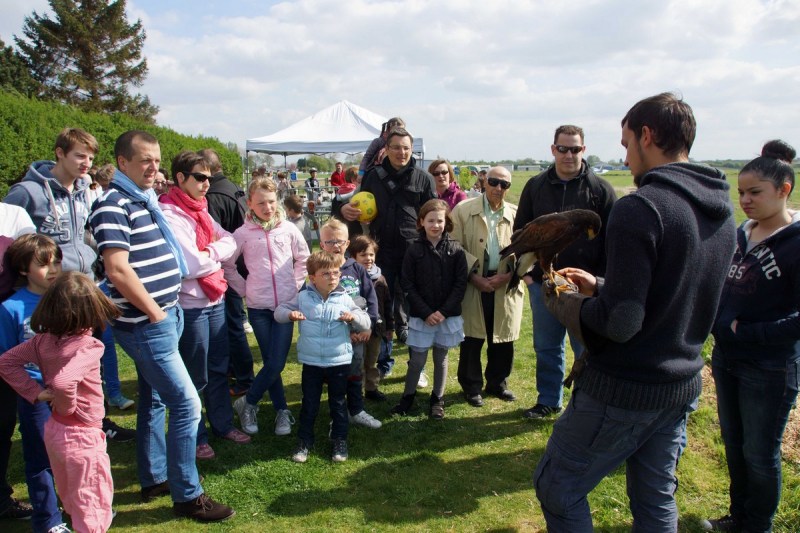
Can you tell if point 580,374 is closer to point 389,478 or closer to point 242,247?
point 389,478

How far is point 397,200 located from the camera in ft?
17.5

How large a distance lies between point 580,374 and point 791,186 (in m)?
1.98

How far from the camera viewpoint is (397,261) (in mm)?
5457

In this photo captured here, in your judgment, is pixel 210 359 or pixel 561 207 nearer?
pixel 210 359

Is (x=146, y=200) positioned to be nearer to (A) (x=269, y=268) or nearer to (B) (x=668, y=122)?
(A) (x=269, y=268)

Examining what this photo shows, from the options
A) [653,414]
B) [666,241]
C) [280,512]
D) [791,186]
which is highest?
[791,186]

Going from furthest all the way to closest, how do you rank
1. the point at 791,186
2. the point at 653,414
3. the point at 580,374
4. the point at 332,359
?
1. the point at 332,359
2. the point at 791,186
3. the point at 580,374
4. the point at 653,414

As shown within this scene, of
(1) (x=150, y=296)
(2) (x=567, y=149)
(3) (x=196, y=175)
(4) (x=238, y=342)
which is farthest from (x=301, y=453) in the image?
(2) (x=567, y=149)

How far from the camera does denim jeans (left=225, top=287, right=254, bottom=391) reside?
17.2 ft

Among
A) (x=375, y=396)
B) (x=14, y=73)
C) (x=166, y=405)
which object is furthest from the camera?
(x=14, y=73)

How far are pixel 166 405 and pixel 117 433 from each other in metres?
1.61

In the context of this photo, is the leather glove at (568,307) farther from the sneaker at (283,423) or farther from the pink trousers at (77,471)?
the sneaker at (283,423)

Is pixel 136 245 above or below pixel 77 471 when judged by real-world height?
above

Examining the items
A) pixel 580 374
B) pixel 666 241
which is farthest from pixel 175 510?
pixel 666 241
